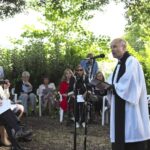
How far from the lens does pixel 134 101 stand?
663 centimetres

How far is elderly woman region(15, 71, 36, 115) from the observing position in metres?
14.7

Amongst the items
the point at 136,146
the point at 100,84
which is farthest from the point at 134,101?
the point at 136,146

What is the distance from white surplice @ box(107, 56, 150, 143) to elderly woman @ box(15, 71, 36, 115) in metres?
8.14

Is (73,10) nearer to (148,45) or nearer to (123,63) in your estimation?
(148,45)

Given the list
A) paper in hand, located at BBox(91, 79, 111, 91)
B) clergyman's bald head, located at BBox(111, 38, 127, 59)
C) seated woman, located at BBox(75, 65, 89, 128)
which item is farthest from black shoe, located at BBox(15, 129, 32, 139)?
clergyman's bald head, located at BBox(111, 38, 127, 59)

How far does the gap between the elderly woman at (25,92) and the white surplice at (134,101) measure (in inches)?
321

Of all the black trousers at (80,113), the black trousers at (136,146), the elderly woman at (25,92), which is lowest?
the black trousers at (136,146)

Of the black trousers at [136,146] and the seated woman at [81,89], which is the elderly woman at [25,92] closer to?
the seated woman at [81,89]

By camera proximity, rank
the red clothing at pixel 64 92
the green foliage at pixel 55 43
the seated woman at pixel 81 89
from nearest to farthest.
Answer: the seated woman at pixel 81 89, the red clothing at pixel 64 92, the green foliage at pixel 55 43

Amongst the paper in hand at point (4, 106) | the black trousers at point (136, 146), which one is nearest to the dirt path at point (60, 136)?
the paper in hand at point (4, 106)

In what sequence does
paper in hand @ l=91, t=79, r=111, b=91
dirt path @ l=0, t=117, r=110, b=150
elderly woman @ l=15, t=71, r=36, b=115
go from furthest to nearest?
elderly woman @ l=15, t=71, r=36, b=115 < dirt path @ l=0, t=117, r=110, b=150 < paper in hand @ l=91, t=79, r=111, b=91

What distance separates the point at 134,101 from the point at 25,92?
857cm

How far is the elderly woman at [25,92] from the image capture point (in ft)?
48.2

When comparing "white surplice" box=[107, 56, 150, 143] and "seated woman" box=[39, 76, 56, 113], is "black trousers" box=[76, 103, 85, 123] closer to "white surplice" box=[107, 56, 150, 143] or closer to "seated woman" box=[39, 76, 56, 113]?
"seated woman" box=[39, 76, 56, 113]
